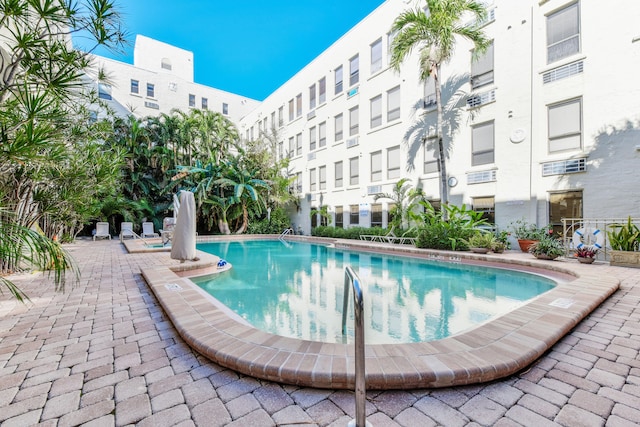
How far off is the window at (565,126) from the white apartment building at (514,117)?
0.12ft

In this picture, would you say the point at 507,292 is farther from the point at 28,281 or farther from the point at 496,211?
the point at 28,281

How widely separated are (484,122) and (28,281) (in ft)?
49.3

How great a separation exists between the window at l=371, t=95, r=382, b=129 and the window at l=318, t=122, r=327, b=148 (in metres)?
4.37

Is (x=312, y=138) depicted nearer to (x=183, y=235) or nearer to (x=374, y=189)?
(x=374, y=189)

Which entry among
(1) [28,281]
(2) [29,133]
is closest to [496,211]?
(2) [29,133]

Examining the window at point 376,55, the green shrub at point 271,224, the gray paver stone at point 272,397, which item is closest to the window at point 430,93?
the window at point 376,55

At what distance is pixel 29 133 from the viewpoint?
246cm

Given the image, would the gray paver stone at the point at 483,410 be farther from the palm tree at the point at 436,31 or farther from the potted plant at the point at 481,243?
the palm tree at the point at 436,31

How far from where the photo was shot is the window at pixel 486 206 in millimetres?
11516

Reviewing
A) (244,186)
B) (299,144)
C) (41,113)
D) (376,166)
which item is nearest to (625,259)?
(376,166)

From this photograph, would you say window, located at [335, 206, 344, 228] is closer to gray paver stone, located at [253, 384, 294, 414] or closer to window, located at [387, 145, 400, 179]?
window, located at [387, 145, 400, 179]

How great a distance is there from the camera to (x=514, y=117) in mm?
10922

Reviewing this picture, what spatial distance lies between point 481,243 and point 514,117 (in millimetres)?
5390

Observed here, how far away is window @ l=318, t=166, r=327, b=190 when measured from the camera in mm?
19922
